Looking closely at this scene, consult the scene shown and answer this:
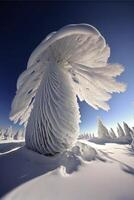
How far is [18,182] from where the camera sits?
3709 millimetres

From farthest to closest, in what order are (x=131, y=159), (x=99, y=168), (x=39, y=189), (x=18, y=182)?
(x=131, y=159)
(x=99, y=168)
(x=18, y=182)
(x=39, y=189)

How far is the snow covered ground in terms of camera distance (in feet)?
10.5

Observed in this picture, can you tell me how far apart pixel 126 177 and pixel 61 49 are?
3676mm

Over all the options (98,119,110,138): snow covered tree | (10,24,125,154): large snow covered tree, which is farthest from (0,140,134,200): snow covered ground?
(98,119,110,138): snow covered tree

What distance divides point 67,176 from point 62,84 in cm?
Answer: 258

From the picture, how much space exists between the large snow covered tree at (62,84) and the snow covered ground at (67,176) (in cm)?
54

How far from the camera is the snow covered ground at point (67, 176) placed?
127 inches

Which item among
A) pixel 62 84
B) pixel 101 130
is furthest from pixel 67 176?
pixel 101 130

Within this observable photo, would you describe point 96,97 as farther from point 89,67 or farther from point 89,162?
point 89,162

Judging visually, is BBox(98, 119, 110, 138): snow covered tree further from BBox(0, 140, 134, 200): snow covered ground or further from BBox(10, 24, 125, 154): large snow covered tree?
BBox(0, 140, 134, 200): snow covered ground

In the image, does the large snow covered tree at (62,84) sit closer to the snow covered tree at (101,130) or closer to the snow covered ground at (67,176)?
the snow covered ground at (67,176)

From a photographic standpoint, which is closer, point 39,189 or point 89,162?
point 39,189

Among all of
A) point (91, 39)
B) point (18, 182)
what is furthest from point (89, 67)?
point (18, 182)

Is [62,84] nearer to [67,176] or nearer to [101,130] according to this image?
[67,176]
